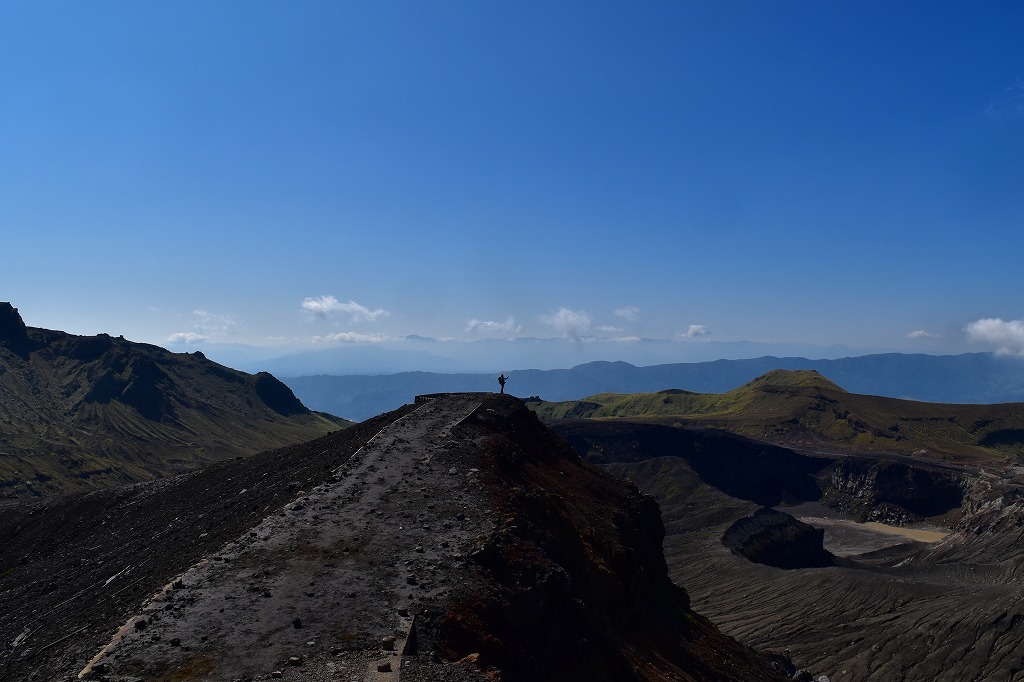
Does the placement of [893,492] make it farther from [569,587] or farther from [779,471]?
[569,587]

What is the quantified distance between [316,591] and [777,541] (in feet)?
347

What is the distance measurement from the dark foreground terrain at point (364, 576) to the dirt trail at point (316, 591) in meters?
0.06

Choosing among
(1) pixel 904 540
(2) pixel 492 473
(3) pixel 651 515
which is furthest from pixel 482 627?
(1) pixel 904 540

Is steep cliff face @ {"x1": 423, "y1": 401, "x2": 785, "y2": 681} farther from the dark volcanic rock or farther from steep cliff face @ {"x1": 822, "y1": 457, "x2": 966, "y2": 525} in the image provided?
steep cliff face @ {"x1": 822, "y1": 457, "x2": 966, "y2": 525}

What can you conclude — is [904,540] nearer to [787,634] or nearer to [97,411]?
[787,634]

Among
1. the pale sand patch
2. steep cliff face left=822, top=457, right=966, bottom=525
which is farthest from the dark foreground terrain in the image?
steep cliff face left=822, top=457, right=966, bottom=525

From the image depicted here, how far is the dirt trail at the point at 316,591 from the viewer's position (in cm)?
1627

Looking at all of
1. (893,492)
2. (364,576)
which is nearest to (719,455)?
(893,492)

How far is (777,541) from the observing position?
109312mm

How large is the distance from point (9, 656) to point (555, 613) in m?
17.9

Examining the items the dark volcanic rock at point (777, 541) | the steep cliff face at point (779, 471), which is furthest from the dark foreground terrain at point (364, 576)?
the steep cliff face at point (779, 471)

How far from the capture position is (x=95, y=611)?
22.8 metres

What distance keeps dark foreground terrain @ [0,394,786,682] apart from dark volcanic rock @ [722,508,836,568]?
62738 mm

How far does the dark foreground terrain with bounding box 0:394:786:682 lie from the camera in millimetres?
17297
